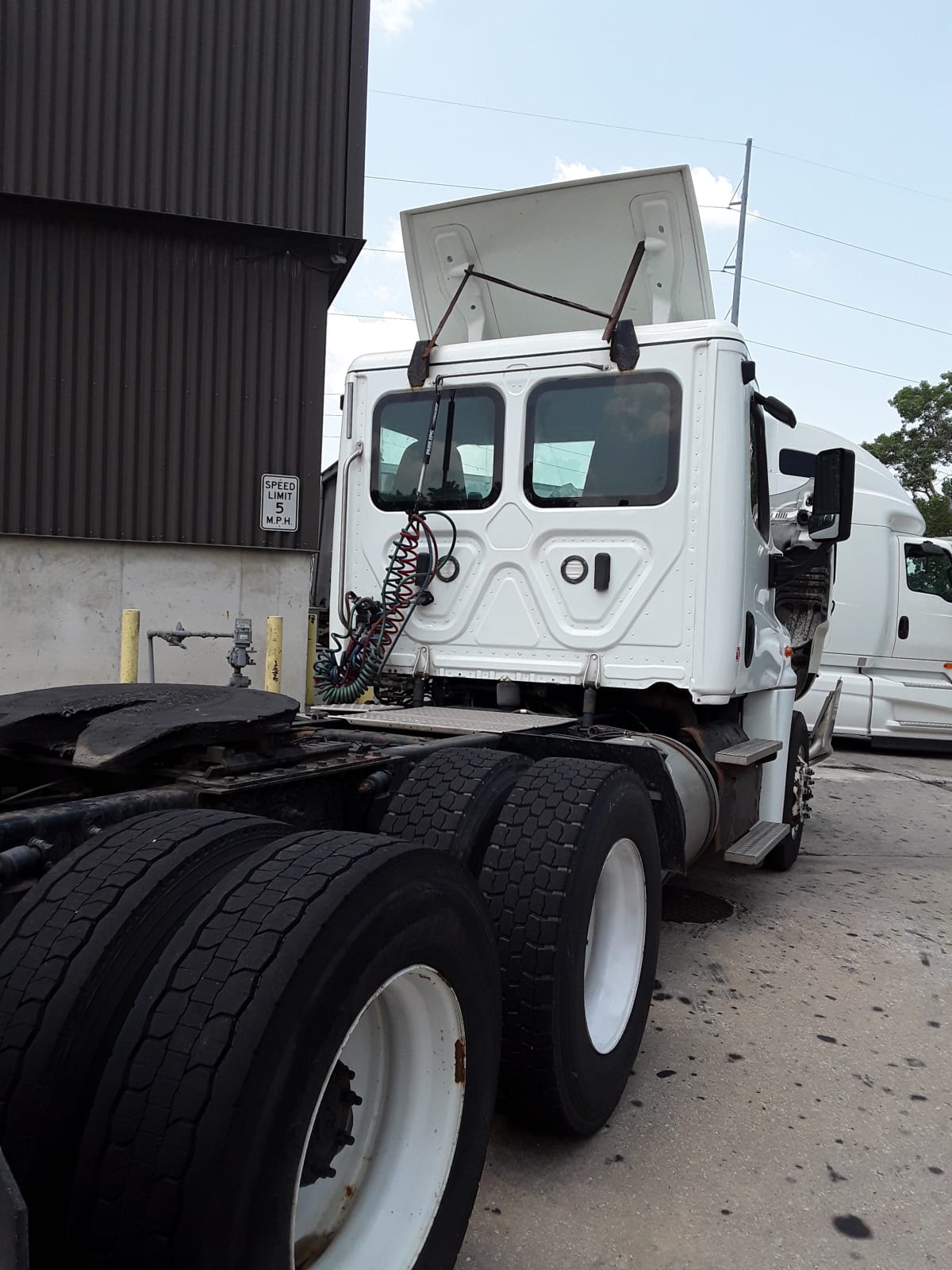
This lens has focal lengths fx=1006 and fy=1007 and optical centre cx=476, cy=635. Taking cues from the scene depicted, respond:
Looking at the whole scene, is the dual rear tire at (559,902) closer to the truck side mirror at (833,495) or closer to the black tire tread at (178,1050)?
the black tire tread at (178,1050)

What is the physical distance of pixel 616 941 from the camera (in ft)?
10.1

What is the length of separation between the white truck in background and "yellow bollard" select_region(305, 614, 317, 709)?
5.56m

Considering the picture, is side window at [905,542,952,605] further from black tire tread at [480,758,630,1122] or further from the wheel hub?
the wheel hub

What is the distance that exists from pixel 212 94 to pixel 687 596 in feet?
25.4

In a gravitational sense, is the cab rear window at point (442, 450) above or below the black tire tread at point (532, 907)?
above

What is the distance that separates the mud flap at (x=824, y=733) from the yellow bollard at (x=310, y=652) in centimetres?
410

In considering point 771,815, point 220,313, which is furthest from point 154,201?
point 771,815

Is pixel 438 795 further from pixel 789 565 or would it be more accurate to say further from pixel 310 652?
pixel 310 652

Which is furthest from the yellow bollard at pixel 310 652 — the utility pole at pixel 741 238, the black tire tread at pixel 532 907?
the utility pole at pixel 741 238

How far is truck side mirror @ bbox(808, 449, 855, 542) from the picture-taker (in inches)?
186

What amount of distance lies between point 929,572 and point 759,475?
7.88 meters

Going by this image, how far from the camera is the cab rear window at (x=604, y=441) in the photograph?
4492mm

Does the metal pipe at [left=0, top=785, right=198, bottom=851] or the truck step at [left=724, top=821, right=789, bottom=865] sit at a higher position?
the metal pipe at [left=0, top=785, right=198, bottom=851]

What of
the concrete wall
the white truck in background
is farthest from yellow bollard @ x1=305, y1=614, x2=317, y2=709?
the white truck in background
